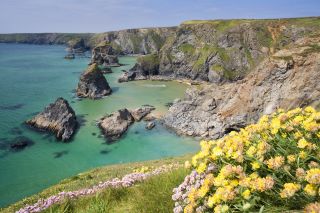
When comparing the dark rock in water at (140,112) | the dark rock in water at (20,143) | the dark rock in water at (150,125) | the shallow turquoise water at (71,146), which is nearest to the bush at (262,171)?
the shallow turquoise water at (71,146)

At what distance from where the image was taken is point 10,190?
47062 mm

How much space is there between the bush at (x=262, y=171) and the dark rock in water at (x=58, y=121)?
61605 mm

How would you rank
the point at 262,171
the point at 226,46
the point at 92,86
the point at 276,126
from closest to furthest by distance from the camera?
the point at 262,171 < the point at 276,126 < the point at 92,86 < the point at 226,46

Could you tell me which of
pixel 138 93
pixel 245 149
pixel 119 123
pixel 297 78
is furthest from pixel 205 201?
pixel 138 93

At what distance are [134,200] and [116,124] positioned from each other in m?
61.1

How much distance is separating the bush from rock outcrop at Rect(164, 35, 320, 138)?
5101 cm

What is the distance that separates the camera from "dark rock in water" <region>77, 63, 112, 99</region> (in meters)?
101

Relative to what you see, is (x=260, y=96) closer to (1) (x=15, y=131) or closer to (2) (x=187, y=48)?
(1) (x=15, y=131)

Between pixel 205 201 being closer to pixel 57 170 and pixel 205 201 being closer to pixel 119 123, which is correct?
pixel 57 170

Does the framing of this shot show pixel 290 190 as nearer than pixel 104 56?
Yes

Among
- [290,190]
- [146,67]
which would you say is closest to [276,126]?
[290,190]

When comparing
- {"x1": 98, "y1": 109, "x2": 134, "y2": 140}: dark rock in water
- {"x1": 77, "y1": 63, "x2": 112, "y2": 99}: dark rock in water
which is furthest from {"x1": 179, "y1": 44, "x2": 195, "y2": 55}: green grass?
{"x1": 98, "y1": 109, "x2": 134, "y2": 140}: dark rock in water

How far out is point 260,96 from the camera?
204 feet

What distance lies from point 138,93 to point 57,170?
2246 inches
